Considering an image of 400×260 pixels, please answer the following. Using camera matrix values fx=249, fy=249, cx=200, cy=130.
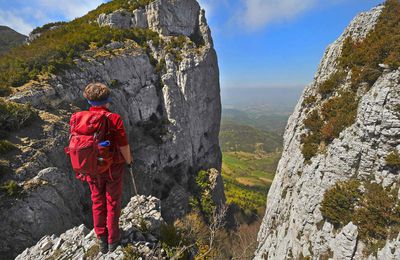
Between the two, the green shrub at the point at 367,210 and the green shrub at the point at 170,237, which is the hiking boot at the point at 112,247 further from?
the green shrub at the point at 367,210

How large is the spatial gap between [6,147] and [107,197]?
15025 mm

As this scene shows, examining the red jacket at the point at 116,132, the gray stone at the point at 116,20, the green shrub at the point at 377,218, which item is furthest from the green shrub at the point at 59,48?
the green shrub at the point at 377,218

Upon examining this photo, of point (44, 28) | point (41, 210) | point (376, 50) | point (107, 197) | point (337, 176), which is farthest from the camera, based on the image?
point (44, 28)

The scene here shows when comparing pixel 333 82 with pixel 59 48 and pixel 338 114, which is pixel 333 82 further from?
pixel 59 48

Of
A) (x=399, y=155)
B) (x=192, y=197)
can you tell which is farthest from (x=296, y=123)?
(x=192, y=197)

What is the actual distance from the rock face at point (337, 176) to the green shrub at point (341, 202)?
498 millimetres

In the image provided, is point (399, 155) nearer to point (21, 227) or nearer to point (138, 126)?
point (21, 227)

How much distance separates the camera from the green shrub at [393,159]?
1425 centimetres

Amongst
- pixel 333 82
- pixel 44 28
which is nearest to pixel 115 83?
pixel 333 82

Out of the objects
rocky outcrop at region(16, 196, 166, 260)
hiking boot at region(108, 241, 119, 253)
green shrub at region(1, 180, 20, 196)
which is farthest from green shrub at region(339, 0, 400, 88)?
green shrub at region(1, 180, 20, 196)

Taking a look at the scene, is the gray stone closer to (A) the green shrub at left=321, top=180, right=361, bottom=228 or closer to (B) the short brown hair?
(A) the green shrub at left=321, top=180, right=361, bottom=228

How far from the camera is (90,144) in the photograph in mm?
5289

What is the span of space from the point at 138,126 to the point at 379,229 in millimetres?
28218

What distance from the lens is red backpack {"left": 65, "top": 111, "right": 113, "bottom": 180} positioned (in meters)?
5.31
